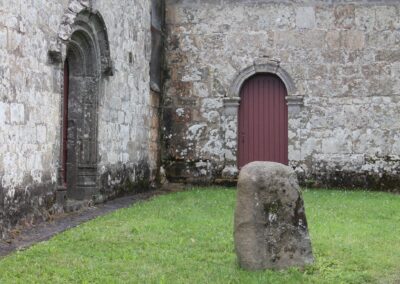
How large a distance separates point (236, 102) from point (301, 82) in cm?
143

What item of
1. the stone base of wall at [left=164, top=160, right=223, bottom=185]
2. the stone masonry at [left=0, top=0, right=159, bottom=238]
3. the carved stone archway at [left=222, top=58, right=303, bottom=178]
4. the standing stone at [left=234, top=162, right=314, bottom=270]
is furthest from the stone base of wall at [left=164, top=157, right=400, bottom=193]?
the standing stone at [left=234, top=162, right=314, bottom=270]

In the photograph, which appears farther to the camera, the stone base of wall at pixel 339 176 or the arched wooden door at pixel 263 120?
the arched wooden door at pixel 263 120

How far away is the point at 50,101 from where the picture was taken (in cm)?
810

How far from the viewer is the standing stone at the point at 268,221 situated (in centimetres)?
525

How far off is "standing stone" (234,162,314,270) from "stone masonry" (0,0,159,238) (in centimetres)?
290

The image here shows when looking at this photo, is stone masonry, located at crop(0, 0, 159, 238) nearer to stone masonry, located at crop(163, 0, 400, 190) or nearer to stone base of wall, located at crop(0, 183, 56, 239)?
stone base of wall, located at crop(0, 183, 56, 239)

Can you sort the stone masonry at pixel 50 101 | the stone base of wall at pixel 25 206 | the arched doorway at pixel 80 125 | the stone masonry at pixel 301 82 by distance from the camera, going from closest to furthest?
1. the stone base of wall at pixel 25 206
2. the stone masonry at pixel 50 101
3. the arched doorway at pixel 80 125
4. the stone masonry at pixel 301 82

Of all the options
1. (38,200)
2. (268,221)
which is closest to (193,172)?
(38,200)

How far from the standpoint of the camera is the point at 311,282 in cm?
501

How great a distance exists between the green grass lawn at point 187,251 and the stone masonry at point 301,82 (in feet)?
12.5

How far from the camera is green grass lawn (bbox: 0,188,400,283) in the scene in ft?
16.9

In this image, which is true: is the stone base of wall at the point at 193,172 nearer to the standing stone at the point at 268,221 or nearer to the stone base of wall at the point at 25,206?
the stone base of wall at the point at 25,206

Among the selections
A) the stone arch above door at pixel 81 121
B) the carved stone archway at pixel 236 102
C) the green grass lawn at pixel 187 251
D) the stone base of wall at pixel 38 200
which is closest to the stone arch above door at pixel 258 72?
the carved stone archway at pixel 236 102

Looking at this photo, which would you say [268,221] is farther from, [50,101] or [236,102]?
[236,102]
